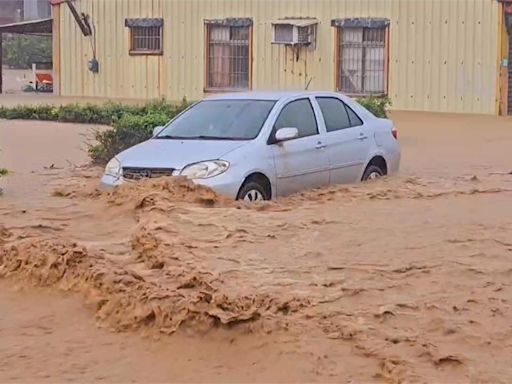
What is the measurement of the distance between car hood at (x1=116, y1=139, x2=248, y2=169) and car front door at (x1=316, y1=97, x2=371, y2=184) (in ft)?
4.96

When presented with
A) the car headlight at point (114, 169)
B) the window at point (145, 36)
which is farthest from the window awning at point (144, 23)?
the car headlight at point (114, 169)

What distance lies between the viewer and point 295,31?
105 feet

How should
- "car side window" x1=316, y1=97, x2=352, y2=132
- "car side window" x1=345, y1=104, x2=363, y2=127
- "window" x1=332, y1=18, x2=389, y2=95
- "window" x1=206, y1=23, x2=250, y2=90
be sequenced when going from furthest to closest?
"window" x1=206, y1=23, x2=250, y2=90 < "window" x1=332, y1=18, x2=389, y2=95 < "car side window" x1=345, y1=104, x2=363, y2=127 < "car side window" x1=316, y1=97, x2=352, y2=132

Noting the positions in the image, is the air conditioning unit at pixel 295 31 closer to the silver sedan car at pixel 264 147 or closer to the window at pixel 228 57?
the window at pixel 228 57

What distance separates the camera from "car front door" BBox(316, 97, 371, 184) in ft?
42.9

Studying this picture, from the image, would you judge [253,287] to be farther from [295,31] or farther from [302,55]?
[302,55]

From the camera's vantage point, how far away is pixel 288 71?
108 ft

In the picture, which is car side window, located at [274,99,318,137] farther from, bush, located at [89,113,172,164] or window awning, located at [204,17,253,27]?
Answer: window awning, located at [204,17,253,27]

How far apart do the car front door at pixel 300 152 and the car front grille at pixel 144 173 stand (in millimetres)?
1221

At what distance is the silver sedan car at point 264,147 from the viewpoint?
1164cm

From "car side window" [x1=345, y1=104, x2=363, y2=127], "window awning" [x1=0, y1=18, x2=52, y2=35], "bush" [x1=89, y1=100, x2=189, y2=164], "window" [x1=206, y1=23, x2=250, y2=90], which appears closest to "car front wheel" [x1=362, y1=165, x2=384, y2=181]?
"car side window" [x1=345, y1=104, x2=363, y2=127]

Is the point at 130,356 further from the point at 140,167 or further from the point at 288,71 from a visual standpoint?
the point at 288,71

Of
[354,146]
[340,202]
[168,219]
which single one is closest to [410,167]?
[354,146]

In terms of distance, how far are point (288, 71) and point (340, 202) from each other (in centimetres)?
2120
